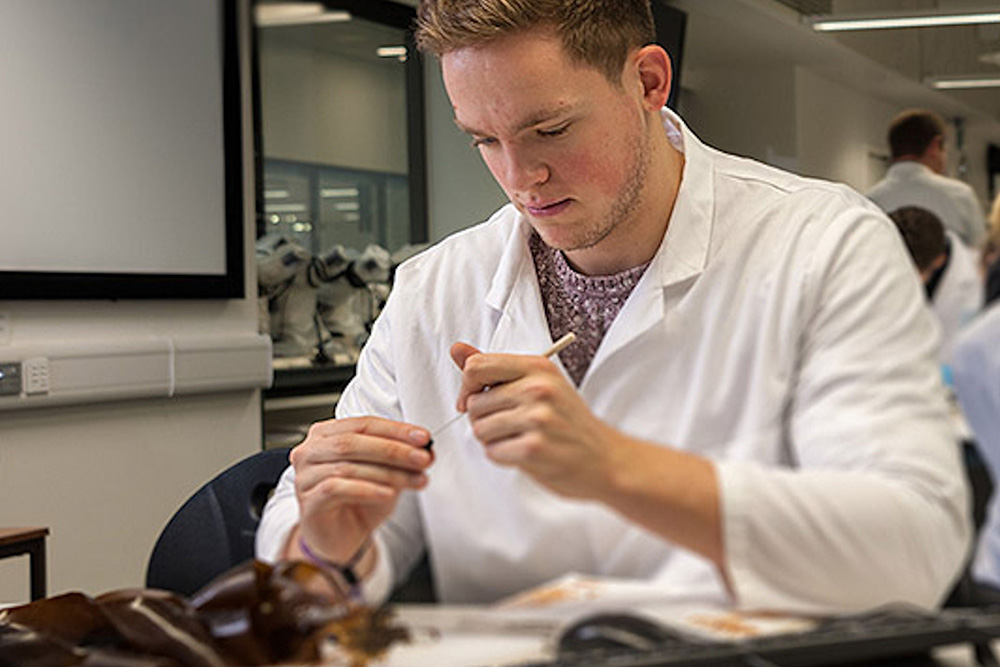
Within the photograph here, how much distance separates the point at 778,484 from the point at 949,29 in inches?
5.7

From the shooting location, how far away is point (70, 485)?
4.56 ft

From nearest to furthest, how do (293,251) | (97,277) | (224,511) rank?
(224,511), (293,251), (97,277)

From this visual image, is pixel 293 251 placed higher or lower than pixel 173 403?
higher

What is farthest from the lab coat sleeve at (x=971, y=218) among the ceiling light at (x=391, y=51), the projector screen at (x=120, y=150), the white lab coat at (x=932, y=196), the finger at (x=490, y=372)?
the projector screen at (x=120, y=150)

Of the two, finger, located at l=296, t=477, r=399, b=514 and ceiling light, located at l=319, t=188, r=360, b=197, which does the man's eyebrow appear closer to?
finger, located at l=296, t=477, r=399, b=514

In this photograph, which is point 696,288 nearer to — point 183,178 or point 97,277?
point 183,178

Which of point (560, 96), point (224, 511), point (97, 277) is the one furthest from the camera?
point (97, 277)

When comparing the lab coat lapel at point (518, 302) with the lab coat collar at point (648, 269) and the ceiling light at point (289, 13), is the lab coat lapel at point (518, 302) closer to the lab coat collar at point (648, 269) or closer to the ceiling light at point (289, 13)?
the lab coat collar at point (648, 269)

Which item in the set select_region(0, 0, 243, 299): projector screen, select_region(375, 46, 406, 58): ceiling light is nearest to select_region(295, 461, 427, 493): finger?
select_region(375, 46, 406, 58): ceiling light

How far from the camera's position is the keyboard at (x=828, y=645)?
0.92ft

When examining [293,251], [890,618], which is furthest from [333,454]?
[293,251]

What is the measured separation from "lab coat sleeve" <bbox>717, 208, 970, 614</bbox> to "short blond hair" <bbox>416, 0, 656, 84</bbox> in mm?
141

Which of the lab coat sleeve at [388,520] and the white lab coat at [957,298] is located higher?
the white lab coat at [957,298]

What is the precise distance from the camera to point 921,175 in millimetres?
329
